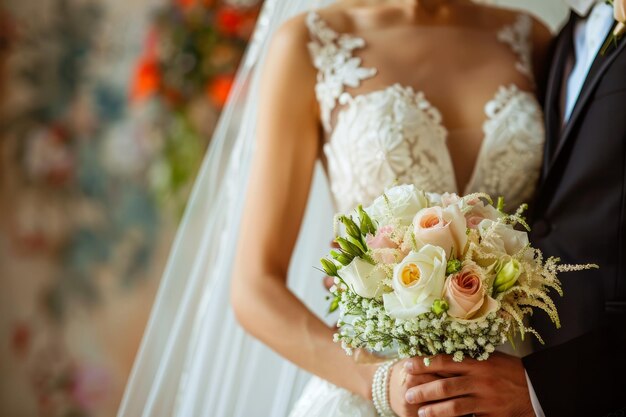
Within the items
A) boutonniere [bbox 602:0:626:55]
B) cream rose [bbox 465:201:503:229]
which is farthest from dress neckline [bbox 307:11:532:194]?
cream rose [bbox 465:201:503:229]

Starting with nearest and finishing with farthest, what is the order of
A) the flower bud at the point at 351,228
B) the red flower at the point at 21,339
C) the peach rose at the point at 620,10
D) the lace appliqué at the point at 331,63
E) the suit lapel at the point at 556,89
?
the flower bud at the point at 351,228, the peach rose at the point at 620,10, the suit lapel at the point at 556,89, the lace appliqué at the point at 331,63, the red flower at the point at 21,339

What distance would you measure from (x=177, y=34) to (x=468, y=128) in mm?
1564

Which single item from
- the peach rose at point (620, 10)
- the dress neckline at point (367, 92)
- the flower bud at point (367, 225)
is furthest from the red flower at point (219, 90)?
the flower bud at point (367, 225)

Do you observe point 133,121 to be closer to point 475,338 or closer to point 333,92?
point 333,92

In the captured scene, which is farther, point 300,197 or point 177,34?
point 177,34

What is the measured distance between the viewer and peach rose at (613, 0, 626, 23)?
1.58 m

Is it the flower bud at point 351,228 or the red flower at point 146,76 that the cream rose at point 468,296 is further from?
the red flower at point 146,76

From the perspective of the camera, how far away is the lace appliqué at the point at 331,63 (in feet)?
6.12

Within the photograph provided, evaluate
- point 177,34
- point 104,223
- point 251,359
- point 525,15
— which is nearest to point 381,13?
point 525,15

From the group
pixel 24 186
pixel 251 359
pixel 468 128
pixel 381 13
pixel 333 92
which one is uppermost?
pixel 381 13

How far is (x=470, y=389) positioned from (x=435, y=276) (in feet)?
0.93

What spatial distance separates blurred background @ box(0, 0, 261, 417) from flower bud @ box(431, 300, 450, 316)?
1.97 m

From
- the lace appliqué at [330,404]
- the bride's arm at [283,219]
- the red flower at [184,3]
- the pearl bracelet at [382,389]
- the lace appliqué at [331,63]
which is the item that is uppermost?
the red flower at [184,3]

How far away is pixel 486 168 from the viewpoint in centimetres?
181
